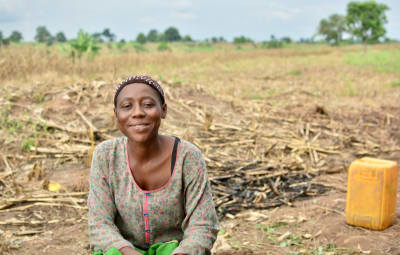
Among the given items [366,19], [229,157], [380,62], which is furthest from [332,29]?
[229,157]

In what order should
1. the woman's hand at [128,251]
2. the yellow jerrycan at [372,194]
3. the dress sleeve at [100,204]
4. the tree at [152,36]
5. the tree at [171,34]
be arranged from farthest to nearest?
1. the tree at [171,34]
2. the tree at [152,36]
3. the yellow jerrycan at [372,194]
4. the dress sleeve at [100,204]
5. the woman's hand at [128,251]

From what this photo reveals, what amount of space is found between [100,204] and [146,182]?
9.7 inches

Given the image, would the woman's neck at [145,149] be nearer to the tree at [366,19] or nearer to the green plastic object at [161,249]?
the green plastic object at [161,249]

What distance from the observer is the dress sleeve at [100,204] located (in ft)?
6.90

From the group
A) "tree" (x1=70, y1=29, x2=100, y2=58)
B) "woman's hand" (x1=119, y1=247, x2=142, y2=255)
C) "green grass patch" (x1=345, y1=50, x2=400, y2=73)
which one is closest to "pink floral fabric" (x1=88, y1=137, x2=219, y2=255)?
"woman's hand" (x1=119, y1=247, x2=142, y2=255)

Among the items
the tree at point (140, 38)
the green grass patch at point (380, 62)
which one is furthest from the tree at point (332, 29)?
the green grass patch at point (380, 62)

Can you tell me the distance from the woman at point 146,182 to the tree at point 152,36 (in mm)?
62289

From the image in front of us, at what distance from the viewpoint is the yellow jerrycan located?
12.1 ft

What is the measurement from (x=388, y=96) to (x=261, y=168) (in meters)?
7.39

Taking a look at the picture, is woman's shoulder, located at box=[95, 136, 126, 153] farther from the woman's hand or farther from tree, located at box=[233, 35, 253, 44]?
tree, located at box=[233, 35, 253, 44]

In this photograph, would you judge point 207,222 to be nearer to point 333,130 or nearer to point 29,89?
point 333,130

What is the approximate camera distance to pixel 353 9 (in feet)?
181

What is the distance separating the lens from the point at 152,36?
67.8m

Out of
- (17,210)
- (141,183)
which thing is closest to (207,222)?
(141,183)
